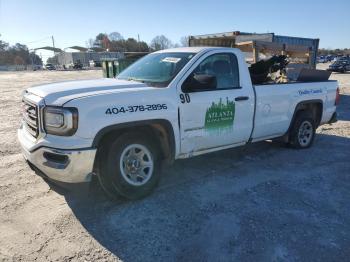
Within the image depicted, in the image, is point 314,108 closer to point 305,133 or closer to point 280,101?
point 305,133

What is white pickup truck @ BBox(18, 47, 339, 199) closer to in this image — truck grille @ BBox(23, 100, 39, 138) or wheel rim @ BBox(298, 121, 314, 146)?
truck grille @ BBox(23, 100, 39, 138)

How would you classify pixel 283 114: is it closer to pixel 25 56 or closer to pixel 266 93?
pixel 266 93

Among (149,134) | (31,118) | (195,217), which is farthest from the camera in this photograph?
(149,134)

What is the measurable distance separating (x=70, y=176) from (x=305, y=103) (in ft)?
15.3

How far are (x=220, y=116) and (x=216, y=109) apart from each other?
0.45ft

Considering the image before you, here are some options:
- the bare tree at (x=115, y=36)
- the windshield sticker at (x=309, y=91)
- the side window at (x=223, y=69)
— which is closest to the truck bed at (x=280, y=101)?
the windshield sticker at (x=309, y=91)

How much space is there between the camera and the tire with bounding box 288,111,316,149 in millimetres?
6633

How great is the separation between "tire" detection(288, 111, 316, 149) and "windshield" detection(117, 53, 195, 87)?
282 cm

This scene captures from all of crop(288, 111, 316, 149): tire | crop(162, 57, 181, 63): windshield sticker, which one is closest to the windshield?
crop(162, 57, 181, 63): windshield sticker

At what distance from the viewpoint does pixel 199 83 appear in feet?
15.2

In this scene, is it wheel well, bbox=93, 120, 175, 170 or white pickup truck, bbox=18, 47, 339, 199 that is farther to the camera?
wheel well, bbox=93, 120, 175, 170

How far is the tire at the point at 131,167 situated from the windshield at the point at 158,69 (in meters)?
0.83

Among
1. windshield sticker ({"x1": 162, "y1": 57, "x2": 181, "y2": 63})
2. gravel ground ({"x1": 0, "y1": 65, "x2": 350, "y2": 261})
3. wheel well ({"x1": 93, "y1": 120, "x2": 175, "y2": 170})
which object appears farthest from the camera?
windshield sticker ({"x1": 162, "y1": 57, "x2": 181, "y2": 63})

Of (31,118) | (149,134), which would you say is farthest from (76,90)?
(149,134)
